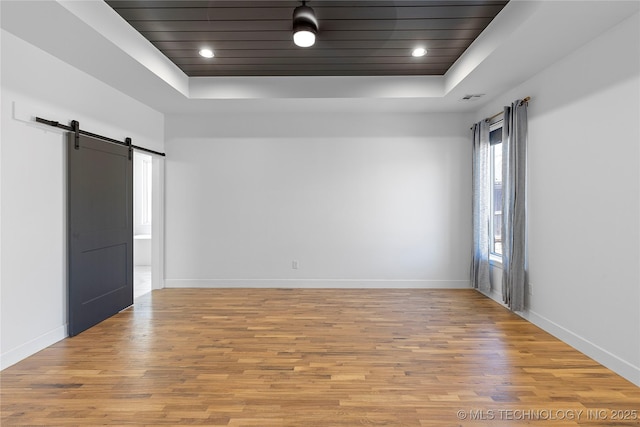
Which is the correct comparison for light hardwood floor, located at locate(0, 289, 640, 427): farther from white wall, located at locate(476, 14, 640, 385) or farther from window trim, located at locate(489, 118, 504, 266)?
window trim, located at locate(489, 118, 504, 266)

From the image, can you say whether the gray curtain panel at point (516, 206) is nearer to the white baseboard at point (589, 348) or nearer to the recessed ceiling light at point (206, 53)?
the white baseboard at point (589, 348)

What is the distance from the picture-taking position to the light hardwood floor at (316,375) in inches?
84.0

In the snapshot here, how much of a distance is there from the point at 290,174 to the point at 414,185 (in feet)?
6.06

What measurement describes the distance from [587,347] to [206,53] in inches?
175

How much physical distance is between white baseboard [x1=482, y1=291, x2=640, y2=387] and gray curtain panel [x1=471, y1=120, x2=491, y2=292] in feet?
3.05

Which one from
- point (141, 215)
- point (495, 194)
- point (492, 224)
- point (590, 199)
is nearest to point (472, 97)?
point (495, 194)

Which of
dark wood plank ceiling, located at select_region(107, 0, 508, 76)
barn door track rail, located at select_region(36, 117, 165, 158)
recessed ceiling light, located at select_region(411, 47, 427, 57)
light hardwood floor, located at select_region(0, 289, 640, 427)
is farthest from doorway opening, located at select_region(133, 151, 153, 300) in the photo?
recessed ceiling light, located at select_region(411, 47, 427, 57)

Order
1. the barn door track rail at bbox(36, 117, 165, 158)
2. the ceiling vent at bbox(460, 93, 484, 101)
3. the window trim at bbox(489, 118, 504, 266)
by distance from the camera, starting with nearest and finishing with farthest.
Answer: the barn door track rail at bbox(36, 117, 165, 158), the ceiling vent at bbox(460, 93, 484, 101), the window trim at bbox(489, 118, 504, 266)

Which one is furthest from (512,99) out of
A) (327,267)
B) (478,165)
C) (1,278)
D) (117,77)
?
(1,278)

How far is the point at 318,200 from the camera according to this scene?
539 centimetres

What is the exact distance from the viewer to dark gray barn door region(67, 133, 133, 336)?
136 inches

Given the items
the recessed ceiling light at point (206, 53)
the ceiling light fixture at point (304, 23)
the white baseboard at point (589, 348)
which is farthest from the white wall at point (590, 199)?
the recessed ceiling light at point (206, 53)

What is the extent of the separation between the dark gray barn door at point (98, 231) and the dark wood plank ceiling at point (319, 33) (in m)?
1.33

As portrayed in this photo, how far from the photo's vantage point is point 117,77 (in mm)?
3750
